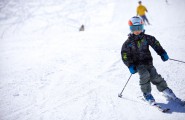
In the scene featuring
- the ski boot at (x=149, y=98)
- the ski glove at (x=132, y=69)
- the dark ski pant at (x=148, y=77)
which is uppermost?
the ski glove at (x=132, y=69)

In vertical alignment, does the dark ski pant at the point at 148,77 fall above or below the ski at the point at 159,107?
above

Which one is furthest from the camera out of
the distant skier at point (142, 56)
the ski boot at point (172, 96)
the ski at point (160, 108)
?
the distant skier at point (142, 56)

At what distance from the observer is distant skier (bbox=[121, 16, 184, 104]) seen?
4098 mm

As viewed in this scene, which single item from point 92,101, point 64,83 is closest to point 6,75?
point 64,83

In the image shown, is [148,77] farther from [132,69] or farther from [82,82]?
[82,82]

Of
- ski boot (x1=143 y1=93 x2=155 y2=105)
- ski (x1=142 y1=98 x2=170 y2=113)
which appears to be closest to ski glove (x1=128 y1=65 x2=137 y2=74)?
ski boot (x1=143 y1=93 x2=155 y2=105)

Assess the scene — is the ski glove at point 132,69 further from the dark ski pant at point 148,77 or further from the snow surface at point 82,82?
the snow surface at point 82,82

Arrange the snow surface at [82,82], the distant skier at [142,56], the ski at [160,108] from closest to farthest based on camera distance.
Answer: the ski at [160,108] → the distant skier at [142,56] → the snow surface at [82,82]

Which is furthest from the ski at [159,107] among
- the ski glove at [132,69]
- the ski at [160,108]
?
the ski glove at [132,69]

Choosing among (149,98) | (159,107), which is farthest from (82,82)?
(159,107)

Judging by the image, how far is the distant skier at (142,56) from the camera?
13.4ft

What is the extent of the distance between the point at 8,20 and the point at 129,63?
19.2 m

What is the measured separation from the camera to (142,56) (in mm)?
4176

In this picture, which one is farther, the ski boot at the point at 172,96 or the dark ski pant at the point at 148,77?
the dark ski pant at the point at 148,77
